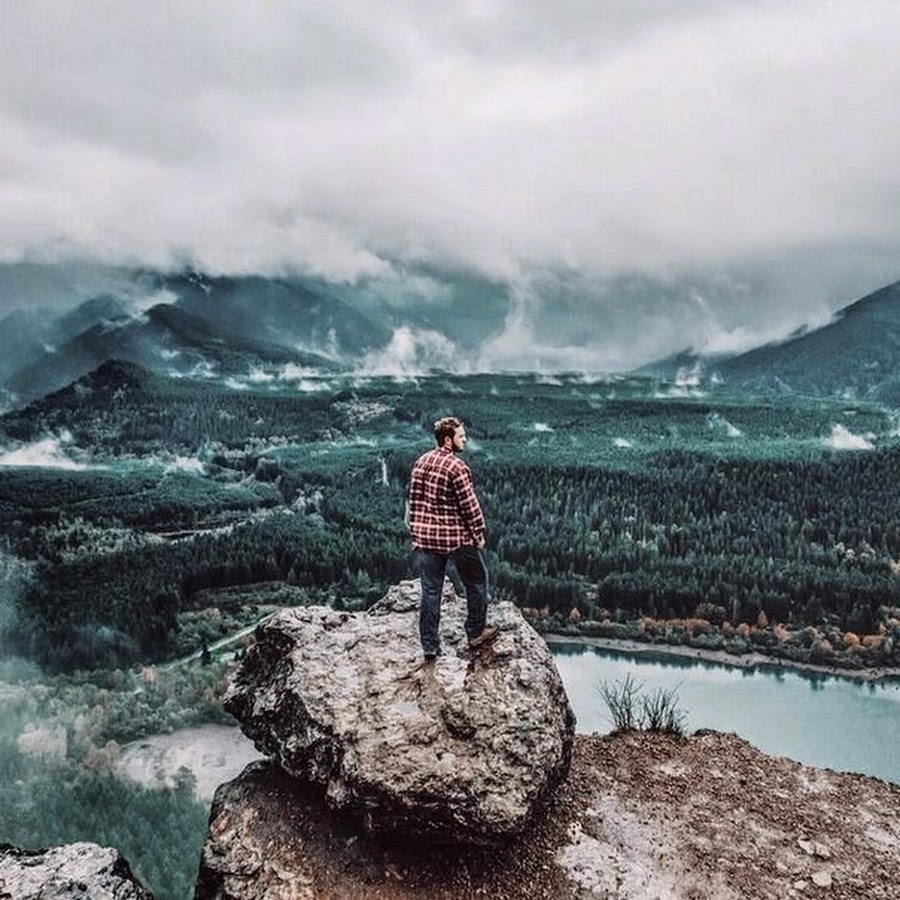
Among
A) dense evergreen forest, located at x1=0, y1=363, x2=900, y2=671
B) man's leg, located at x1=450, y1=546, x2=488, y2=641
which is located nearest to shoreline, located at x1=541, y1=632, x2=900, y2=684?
dense evergreen forest, located at x1=0, y1=363, x2=900, y2=671

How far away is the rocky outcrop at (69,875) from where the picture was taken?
1127 cm

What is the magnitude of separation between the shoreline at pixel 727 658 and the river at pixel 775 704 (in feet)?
1.94

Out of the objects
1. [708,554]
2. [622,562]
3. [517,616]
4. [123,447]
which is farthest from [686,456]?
[517,616]

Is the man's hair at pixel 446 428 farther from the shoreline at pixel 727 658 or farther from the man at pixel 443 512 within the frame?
the shoreline at pixel 727 658

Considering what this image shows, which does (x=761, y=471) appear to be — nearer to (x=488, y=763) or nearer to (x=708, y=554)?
(x=708, y=554)

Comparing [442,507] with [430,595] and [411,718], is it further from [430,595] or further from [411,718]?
[411,718]

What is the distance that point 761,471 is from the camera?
167m

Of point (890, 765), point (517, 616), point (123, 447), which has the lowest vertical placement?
point (890, 765)

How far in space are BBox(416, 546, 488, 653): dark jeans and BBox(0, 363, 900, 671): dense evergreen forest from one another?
2992 inches

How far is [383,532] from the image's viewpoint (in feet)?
441

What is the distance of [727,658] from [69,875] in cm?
7849

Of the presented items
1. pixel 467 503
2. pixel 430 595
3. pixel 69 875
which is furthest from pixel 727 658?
pixel 69 875

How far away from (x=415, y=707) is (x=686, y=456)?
187 metres

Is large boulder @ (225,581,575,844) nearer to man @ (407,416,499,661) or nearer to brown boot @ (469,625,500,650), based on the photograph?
brown boot @ (469,625,500,650)
